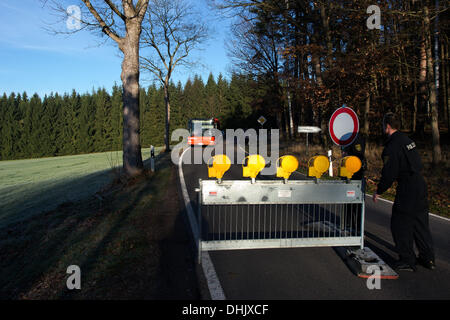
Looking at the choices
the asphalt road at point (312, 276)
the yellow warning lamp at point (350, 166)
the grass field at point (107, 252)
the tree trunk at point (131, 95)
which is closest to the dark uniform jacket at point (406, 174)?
the yellow warning lamp at point (350, 166)

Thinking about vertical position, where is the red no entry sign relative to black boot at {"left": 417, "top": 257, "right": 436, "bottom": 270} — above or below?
above

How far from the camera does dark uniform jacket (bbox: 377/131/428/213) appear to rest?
3.94m

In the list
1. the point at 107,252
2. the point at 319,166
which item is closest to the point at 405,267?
the point at 319,166

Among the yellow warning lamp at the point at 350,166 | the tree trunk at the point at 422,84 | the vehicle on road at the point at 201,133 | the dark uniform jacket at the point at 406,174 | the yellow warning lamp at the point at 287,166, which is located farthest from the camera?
the vehicle on road at the point at 201,133

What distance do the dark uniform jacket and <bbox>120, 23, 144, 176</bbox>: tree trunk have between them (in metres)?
9.49

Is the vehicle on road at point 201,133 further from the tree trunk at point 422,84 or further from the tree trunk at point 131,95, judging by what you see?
the tree trunk at point 131,95

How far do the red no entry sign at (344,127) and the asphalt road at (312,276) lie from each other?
5.81ft

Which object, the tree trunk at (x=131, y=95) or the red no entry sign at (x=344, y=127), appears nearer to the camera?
the red no entry sign at (x=344, y=127)

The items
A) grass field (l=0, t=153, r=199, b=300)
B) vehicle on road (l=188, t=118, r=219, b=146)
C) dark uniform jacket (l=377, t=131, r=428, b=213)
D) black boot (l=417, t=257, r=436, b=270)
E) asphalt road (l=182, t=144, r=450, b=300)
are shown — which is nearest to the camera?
asphalt road (l=182, t=144, r=450, b=300)

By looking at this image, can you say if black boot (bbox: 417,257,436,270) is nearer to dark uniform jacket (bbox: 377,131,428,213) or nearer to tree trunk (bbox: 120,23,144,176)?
dark uniform jacket (bbox: 377,131,428,213)

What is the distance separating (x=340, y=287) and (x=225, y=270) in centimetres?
142

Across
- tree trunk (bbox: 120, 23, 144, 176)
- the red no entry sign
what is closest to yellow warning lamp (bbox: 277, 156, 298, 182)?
the red no entry sign

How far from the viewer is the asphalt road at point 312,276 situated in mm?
3396

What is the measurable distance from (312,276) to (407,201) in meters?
1.57
